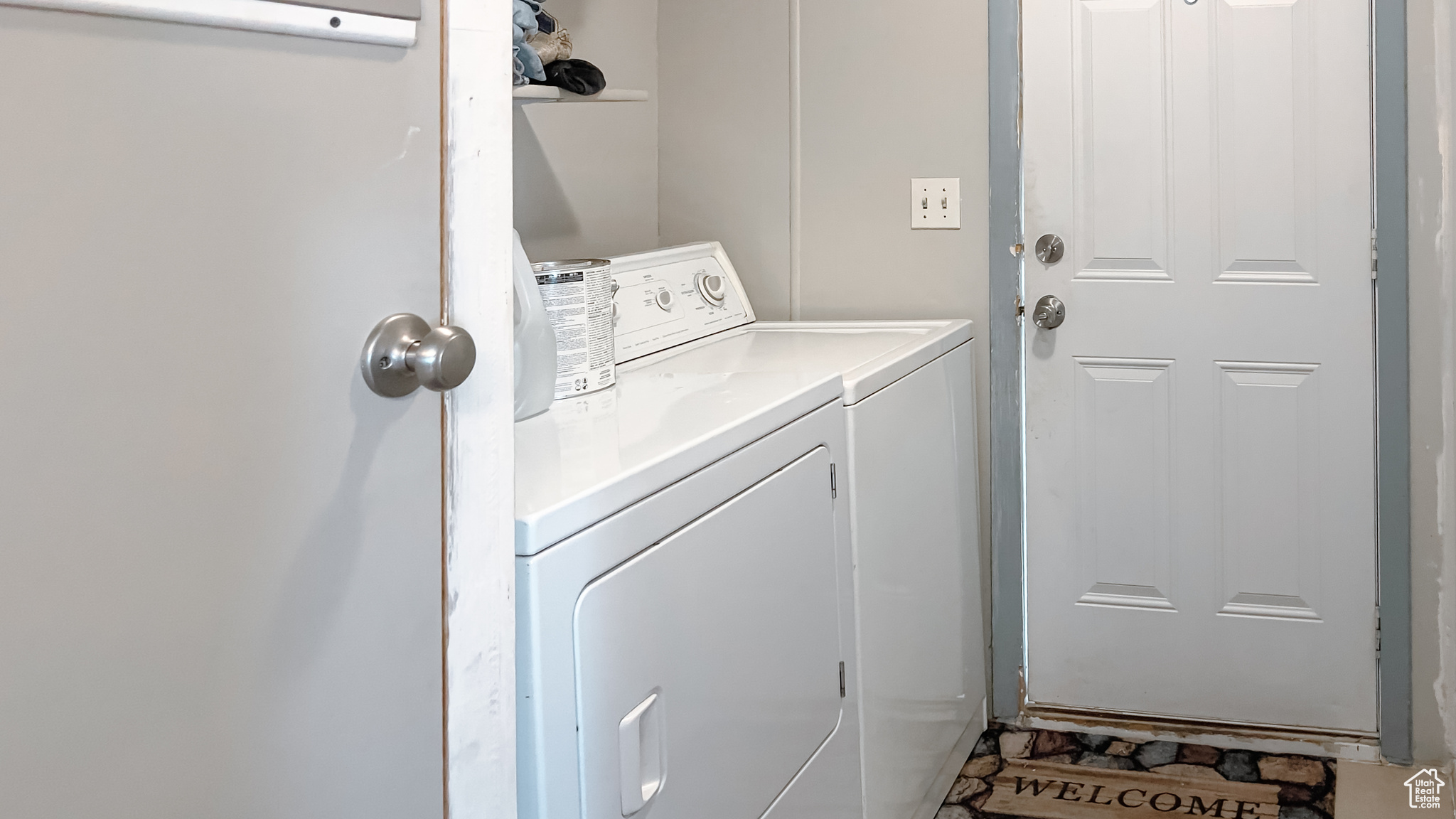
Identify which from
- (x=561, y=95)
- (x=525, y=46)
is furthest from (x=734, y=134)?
(x=525, y=46)

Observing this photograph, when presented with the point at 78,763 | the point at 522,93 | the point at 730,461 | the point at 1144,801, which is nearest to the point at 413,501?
the point at 78,763

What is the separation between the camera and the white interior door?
217cm

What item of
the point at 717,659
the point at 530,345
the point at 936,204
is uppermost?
the point at 936,204

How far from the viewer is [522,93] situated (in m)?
1.66

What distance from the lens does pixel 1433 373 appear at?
211cm

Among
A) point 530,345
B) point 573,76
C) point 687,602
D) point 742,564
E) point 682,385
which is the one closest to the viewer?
point 687,602

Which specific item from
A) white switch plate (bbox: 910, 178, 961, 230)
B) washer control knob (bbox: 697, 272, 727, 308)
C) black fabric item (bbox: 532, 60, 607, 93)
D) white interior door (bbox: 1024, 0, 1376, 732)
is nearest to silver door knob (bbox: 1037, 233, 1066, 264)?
white interior door (bbox: 1024, 0, 1376, 732)

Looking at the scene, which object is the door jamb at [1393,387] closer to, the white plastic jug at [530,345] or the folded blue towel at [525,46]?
the folded blue towel at [525,46]

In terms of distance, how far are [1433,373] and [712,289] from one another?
1405 millimetres

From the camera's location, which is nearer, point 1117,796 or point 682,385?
point 682,385

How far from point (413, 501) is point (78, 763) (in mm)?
238

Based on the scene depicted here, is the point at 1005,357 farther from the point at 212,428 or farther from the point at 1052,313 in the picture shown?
the point at 212,428

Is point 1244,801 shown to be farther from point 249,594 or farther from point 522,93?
point 249,594

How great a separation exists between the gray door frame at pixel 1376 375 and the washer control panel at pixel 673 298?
1.89 ft
